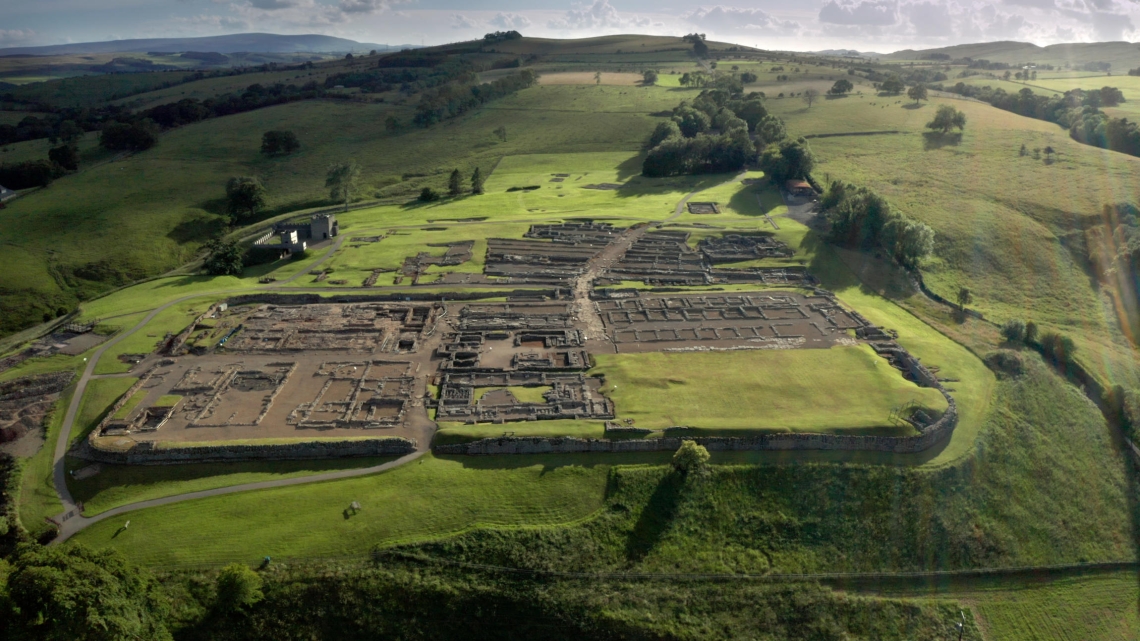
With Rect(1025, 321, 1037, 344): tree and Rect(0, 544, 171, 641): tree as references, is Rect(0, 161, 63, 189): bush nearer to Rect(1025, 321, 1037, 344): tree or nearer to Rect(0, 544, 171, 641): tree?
Rect(0, 544, 171, 641): tree

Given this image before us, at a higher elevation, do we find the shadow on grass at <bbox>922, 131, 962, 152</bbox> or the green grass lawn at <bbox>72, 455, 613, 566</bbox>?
the shadow on grass at <bbox>922, 131, 962, 152</bbox>

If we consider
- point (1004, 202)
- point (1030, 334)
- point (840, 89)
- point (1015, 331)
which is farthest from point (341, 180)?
point (840, 89)

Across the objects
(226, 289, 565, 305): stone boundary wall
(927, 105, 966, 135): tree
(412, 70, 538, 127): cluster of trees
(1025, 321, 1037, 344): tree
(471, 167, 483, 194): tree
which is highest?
(412, 70, 538, 127): cluster of trees

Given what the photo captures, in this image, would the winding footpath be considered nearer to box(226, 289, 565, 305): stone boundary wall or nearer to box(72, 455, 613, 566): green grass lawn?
box(72, 455, 613, 566): green grass lawn

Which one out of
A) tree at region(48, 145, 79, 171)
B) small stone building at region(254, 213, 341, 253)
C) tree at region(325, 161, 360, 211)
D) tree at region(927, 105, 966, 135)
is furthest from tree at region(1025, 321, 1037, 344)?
Answer: tree at region(48, 145, 79, 171)

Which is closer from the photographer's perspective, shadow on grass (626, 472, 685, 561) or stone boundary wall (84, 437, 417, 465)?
shadow on grass (626, 472, 685, 561)

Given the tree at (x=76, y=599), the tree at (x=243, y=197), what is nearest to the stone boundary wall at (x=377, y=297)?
the tree at (x=76, y=599)

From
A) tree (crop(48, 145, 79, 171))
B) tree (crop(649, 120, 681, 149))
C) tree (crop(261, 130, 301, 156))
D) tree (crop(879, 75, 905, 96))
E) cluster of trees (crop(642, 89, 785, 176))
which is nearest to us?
tree (crop(48, 145, 79, 171))

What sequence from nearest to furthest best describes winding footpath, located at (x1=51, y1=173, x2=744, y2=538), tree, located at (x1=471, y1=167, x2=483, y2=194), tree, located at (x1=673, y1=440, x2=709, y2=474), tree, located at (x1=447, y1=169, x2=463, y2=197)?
winding footpath, located at (x1=51, y1=173, x2=744, y2=538) < tree, located at (x1=673, y1=440, x2=709, y2=474) < tree, located at (x1=447, y1=169, x2=463, y2=197) < tree, located at (x1=471, y1=167, x2=483, y2=194)
